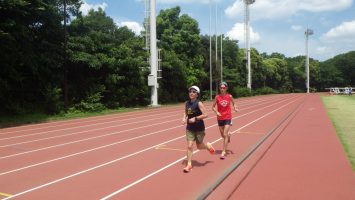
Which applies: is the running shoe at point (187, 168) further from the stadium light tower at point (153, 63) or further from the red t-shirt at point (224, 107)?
the stadium light tower at point (153, 63)

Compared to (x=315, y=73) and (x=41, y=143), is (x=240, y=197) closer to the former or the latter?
(x=41, y=143)

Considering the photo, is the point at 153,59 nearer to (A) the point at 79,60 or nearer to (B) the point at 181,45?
(A) the point at 79,60

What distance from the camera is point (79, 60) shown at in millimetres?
27719

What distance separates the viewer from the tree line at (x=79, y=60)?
882 inches

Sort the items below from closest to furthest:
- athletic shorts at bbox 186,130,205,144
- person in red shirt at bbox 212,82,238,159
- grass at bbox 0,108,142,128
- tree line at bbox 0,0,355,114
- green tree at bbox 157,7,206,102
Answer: athletic shorts at bbox 186,130,205,144 → person in red shirt at bbox 212,82,238,159 → grass at bbox 0,108,142,128 → tree line at bbox 0,0,355,114 → green tree at bbox 157,7,206,102

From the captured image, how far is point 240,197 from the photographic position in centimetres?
634

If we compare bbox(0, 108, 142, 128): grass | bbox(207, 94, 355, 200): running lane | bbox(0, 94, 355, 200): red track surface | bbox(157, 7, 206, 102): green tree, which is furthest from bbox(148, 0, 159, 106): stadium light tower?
bbox(207, 94, 355, 200): running lane

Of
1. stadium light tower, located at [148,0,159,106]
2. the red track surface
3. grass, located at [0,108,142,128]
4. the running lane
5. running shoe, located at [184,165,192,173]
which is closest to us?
the running lane

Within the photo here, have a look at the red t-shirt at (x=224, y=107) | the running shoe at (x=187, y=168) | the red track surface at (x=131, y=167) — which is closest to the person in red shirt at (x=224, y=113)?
the red t-shirt at (x=224, y=107)

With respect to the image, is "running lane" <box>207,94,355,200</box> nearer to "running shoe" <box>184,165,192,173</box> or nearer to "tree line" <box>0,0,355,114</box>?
"running shoe" <box>184,165,192,173</box>

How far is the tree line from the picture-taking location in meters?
22.4

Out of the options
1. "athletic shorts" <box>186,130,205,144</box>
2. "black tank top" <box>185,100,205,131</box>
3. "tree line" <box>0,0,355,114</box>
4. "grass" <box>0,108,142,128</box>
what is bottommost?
"grass" <box>0,108,142,128</box>

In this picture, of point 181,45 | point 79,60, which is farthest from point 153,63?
point 181,45

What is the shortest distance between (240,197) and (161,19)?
4417 centimetres
